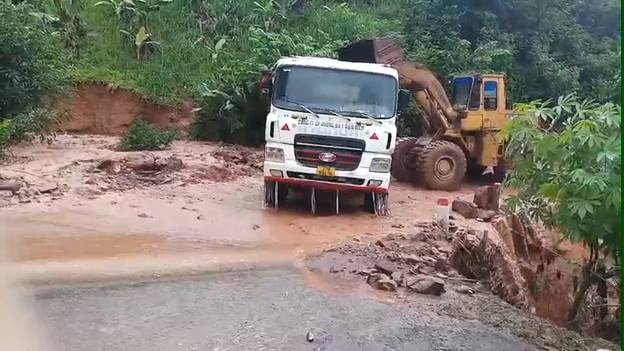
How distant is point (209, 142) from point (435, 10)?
26.3 ft

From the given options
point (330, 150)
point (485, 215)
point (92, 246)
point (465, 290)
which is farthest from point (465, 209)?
point (92, 246)

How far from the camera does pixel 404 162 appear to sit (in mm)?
16000

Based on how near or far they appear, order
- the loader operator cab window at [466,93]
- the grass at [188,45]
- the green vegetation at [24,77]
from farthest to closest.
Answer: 1. the grass at [188,45]
2. the green vegetation at [24,77]
3. the loader operator cab window at [466,93]

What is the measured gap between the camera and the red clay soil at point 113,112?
23.5 m

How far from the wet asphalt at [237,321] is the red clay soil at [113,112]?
16.2 metres

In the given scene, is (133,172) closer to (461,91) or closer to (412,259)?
(461,91)

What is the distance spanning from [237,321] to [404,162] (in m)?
9.79

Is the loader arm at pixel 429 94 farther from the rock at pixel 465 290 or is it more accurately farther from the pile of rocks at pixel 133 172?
the rock at pixel 465 290

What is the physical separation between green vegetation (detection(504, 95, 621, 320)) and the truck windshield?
4.40 m

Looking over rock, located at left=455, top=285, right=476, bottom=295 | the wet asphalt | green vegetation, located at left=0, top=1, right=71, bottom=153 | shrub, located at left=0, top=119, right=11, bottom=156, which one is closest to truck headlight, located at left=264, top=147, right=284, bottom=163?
the wet asphalt

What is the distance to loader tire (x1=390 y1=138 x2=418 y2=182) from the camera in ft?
52.3

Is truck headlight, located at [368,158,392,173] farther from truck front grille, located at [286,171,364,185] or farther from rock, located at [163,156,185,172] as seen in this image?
rock, located at [163,156,185,172]

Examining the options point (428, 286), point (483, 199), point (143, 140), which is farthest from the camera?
point (143, 140)

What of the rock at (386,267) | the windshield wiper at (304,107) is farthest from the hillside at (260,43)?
the rock at (386,267)
